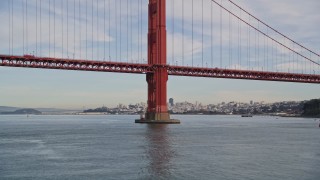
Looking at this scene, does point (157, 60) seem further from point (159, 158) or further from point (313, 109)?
point (313, 109)

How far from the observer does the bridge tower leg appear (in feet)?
221

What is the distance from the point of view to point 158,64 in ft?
221

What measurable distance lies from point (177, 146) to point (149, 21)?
3971 centimetres

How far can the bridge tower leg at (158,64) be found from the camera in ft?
221

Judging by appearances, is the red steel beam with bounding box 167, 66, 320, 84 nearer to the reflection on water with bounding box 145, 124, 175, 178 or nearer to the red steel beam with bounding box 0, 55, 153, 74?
the red steel beam with bounding box 0, 55, 153, 74

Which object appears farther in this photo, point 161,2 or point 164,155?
point 161,2

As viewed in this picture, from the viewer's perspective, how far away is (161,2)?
6881 cm

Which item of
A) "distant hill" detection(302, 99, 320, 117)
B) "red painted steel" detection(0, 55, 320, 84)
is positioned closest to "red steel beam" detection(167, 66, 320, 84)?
"red painted steel" detection(0, 55, 320, 84)

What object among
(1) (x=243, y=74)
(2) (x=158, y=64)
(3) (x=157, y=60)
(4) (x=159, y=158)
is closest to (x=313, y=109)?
(1) (x=243, y=74)

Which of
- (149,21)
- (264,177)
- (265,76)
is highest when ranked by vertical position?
(149,21)

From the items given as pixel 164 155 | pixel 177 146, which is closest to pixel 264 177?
pixel 164 155

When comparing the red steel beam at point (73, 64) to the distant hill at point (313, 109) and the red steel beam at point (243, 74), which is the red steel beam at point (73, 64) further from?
the distant hill at point (313, 109)

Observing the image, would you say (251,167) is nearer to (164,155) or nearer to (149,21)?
(164,155)

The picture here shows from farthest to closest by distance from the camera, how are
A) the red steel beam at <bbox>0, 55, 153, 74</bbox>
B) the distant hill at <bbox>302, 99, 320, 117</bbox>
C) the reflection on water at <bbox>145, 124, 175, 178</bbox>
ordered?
1. the distant hill at <bbox>302, 99, 320, 117</bbox>
2. the red steel beam at <bbox>0, 55, 153, 74</bbox>
3. the reflection on water at <bbox>145, 124, 175, 178</bbox>
